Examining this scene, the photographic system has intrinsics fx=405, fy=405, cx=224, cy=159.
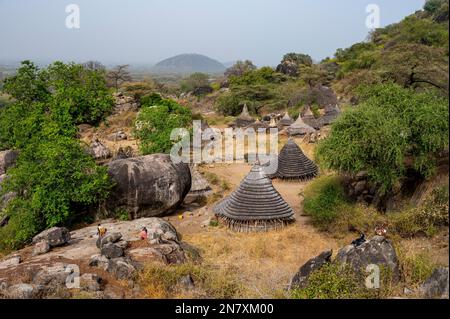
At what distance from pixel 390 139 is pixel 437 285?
5.56 m

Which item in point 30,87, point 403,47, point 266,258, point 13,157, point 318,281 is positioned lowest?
point 266,258

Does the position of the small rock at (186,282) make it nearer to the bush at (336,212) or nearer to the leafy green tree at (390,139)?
the bush at (336,212)

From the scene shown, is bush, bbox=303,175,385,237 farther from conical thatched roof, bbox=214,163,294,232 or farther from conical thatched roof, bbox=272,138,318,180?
conical thatched roof, bbox=272,138,318,180

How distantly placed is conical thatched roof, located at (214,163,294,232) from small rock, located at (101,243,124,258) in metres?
4.49

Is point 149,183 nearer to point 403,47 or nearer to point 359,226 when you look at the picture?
point 359,226

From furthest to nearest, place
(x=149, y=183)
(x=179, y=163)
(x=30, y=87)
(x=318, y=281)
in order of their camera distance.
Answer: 1. (x=30, y=87)
2. (x=179, y=163)
3. (x=149, y=183)
4. (x=318, y=281)

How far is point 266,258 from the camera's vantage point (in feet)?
35.4

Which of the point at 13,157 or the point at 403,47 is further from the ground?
the point at 403,47

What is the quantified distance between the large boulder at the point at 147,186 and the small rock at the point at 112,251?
434 cm

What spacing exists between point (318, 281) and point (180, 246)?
4342 millimetres

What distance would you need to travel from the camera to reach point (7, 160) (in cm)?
1847

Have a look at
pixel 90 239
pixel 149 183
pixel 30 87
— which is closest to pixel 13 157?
pixel 30 87
